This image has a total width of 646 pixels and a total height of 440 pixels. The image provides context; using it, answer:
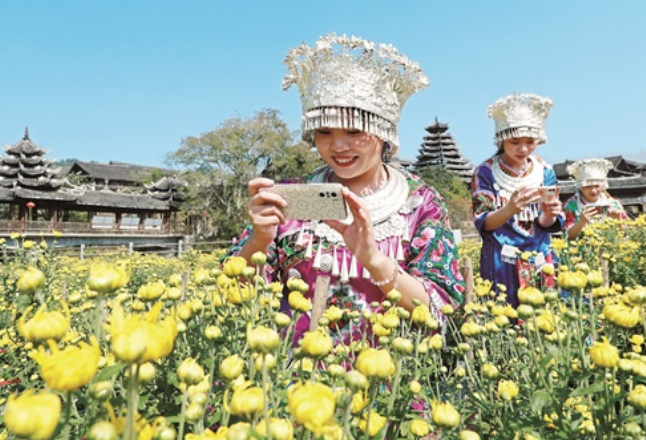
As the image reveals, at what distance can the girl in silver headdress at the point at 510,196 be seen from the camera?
2217 millimetres

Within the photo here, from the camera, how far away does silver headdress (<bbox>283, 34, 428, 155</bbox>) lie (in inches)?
53.6

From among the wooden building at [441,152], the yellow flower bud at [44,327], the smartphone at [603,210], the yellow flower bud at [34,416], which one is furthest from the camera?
the wooden building at [441,152]

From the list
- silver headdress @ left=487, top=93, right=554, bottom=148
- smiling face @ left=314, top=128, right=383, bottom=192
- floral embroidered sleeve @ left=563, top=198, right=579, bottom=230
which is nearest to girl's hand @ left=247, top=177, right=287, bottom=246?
smiling face @ left=314, top=128, right=383, bottom=192

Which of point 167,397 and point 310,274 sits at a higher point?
point 310,274

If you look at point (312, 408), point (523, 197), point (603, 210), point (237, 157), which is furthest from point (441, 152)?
point (312, 408)

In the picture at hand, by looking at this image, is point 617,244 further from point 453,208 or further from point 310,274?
point 453,208

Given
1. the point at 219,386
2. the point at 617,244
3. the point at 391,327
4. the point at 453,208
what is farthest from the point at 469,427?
the point at 453,208

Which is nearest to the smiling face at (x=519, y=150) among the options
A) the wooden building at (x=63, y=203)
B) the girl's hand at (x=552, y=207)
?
the girl's hand at (x=552, y=207)

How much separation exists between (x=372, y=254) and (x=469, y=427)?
0.48m

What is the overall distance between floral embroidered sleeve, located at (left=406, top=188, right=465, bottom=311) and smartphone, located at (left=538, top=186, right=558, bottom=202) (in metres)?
0.73

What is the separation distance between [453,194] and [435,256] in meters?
28.4

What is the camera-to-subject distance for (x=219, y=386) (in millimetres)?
757

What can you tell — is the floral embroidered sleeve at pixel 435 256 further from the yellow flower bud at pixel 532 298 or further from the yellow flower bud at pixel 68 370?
the yellow flower bud at pixel 68 370

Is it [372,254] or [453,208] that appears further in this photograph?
[453,208]
